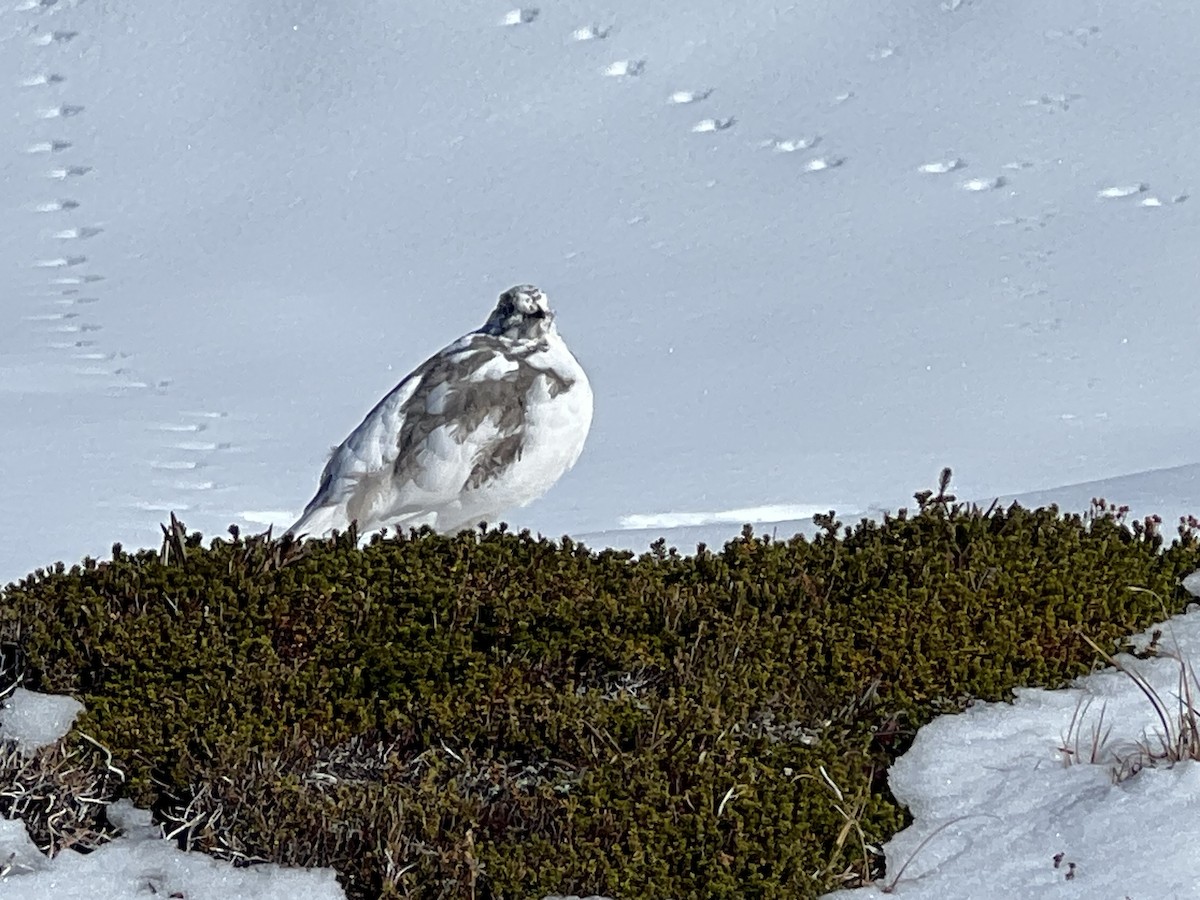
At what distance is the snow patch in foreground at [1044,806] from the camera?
3.66 meters

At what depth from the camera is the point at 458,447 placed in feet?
21.0

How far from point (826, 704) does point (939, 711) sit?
325 millimetres

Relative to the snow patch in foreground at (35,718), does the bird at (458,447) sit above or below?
above

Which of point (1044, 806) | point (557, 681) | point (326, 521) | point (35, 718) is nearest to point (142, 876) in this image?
point (35, 718)

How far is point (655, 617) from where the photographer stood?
4.63 m

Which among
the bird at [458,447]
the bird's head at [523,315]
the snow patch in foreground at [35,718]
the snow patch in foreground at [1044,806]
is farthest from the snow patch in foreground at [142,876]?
the bird's head at [523,315]

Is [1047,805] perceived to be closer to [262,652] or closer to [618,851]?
[618,851]

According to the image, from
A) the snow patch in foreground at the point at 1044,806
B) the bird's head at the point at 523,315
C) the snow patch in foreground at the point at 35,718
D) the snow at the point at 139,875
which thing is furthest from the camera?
the bird's head at the point at 523,315

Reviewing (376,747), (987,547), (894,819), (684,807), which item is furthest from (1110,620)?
(376,747)

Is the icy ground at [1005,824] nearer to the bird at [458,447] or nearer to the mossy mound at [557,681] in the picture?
the mossy mound at [557,681]

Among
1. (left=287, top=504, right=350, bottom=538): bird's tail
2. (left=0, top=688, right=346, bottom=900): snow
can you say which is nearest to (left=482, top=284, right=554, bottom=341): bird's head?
(left=287, top=504, right=350, bottom=538): bird's tail

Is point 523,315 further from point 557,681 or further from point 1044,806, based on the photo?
point 1044,806

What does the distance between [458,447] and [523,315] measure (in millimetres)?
849

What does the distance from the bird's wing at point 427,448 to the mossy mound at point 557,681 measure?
3.67 feet
